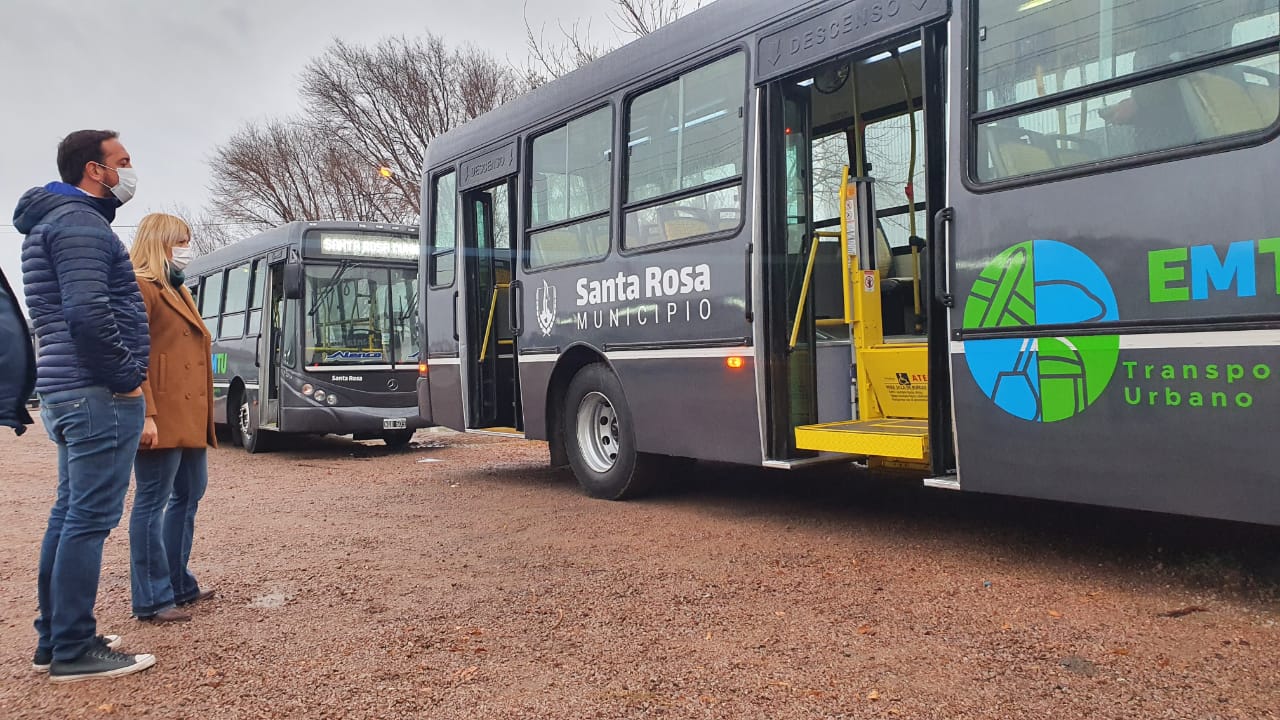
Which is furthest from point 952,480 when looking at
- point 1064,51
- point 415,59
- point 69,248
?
point 415,59

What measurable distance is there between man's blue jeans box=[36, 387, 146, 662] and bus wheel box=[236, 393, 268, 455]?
9660 mm

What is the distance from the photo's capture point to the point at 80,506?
3773 mm

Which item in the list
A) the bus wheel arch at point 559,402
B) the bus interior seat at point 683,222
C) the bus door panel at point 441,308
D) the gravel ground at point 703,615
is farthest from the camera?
the bus door panel at point 441,308

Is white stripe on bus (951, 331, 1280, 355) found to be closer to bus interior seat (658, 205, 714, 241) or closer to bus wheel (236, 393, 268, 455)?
bus interior seat (658, 205, 714, 241)

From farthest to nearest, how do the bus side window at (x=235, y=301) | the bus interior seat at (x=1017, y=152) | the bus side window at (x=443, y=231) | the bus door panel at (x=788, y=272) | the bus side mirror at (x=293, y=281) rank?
1. the bus side window at (x=235, y=301)
2. the bus side mirror at (x=293, y=281)
3. the bus side window at (x=443, y=231)
4. the bus door panel at (x=788, y=272)
5. the bus interior seat at (x=1017, y=152)

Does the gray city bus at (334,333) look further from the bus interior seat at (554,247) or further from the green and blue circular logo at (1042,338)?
the green and blue circular logo at (1042,338)

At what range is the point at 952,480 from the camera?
502cm

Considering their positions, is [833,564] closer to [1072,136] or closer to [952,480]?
[952,480]

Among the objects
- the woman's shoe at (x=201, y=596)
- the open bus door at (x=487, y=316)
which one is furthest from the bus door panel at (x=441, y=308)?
the woman's shoe at (x=201, y=596)

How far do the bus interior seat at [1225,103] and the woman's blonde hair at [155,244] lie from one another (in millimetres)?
4241

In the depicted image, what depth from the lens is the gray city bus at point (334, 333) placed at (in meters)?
12.3

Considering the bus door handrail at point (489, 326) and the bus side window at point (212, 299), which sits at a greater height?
the bus side window at point (212, 299)

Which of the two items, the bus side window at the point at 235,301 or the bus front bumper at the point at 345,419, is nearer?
the bus front bumper at the point at 345,419

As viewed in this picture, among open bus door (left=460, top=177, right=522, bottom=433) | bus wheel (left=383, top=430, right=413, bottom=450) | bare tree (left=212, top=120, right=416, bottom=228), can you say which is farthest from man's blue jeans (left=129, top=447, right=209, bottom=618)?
bare tree (left=212, top=120, right=416, bottom=228)
